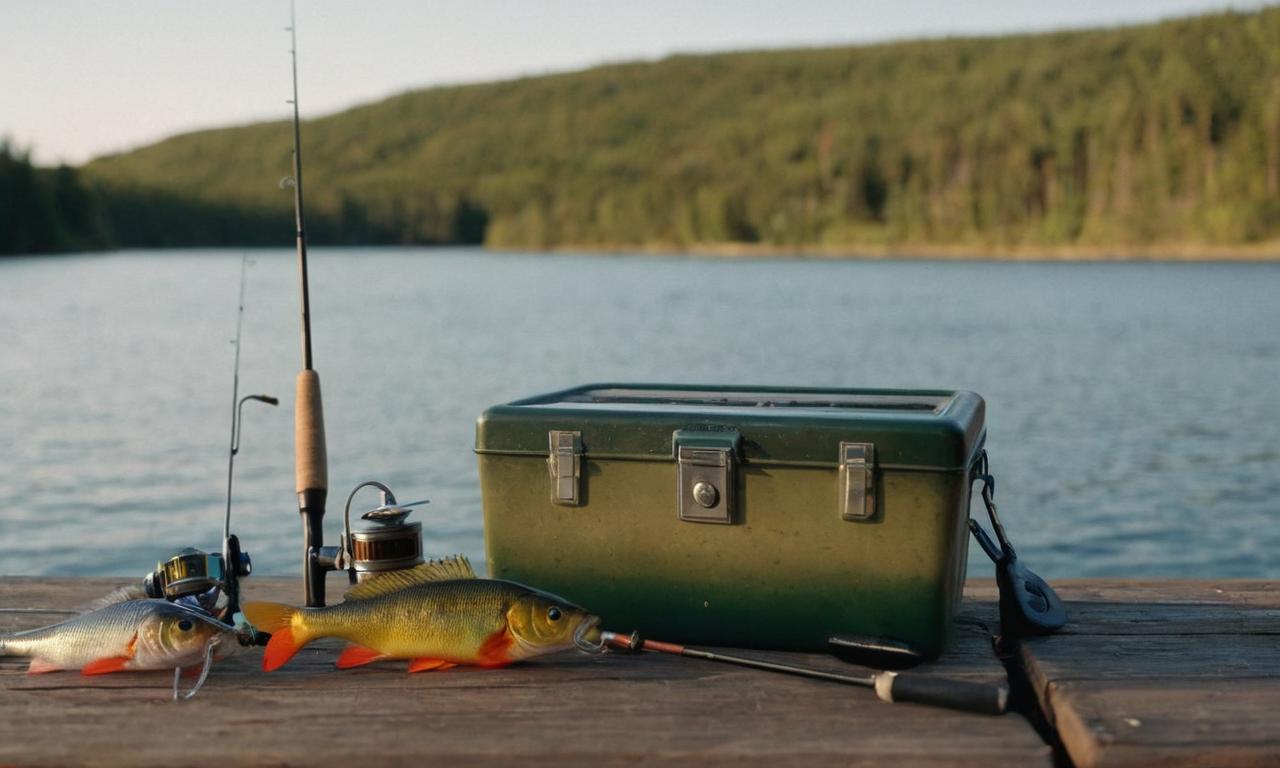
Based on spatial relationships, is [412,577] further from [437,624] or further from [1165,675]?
[1165,675]

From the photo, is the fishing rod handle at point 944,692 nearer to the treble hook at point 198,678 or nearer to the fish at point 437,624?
the fish at point 437,624

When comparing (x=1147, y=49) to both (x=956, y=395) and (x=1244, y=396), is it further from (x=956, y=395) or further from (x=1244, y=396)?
(x=956, y=395)

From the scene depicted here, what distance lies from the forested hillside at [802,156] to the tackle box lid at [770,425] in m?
84.4

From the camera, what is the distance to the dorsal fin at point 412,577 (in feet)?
10.4

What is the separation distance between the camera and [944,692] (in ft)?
9.39

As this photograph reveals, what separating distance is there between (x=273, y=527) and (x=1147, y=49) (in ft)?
375

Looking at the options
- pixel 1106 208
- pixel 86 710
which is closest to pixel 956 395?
pixel 86 710

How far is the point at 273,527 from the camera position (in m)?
11.1

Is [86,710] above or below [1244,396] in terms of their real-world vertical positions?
above

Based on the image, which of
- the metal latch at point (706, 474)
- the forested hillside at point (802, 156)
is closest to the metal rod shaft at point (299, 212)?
the metal latch at point (706, 474)

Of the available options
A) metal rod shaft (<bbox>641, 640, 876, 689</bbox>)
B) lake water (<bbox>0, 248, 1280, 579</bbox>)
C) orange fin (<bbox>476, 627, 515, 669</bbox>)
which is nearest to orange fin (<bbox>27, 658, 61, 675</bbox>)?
orange fin (<bbox>476, 627, 515, 669</bbox>)

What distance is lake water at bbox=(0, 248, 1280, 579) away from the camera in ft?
36.9

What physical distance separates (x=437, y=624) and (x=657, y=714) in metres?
0.57

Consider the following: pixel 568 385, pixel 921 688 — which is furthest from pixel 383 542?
pixel 568 385
